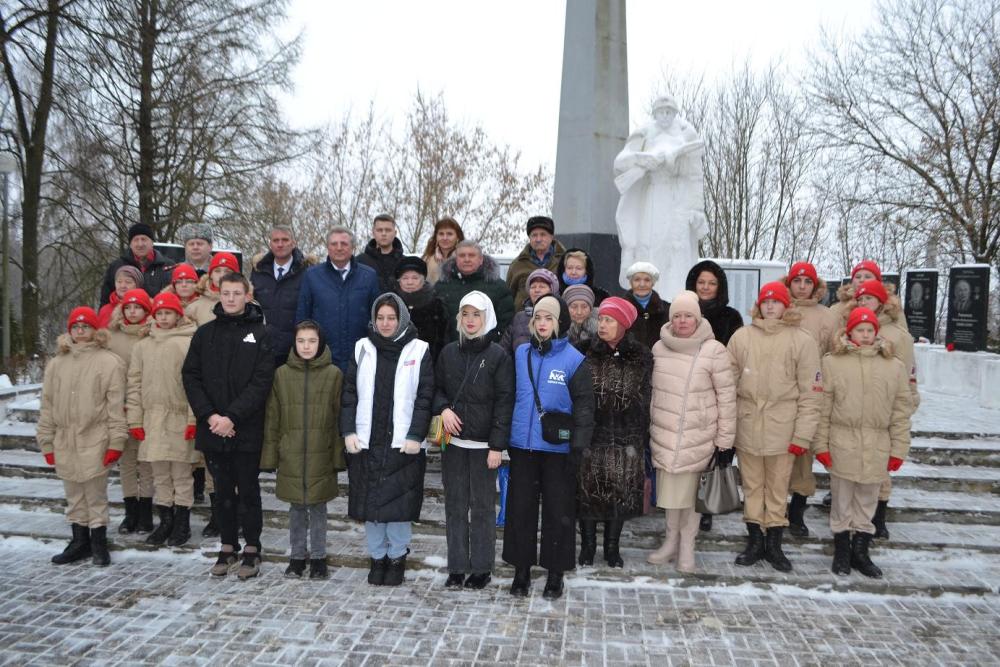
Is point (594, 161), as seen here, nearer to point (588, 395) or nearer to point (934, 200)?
point (588, 395)

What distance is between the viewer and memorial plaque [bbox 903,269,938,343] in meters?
12.0

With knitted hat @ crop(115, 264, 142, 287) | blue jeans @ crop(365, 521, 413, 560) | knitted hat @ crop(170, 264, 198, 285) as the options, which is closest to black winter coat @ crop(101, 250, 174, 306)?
knitted hat @ crop(115, 264, 142, 287)

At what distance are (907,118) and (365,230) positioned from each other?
15.2m

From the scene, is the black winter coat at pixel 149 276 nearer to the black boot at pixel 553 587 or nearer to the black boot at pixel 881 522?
the black boot at pixel 553 587

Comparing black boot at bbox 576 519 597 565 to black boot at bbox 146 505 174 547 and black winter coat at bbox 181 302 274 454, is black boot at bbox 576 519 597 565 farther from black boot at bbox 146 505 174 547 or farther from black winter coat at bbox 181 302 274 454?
black boot at bbox 146 505 174 547

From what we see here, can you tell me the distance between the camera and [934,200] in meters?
18.8

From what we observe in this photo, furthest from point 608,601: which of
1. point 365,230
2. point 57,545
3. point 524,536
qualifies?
point 365,230

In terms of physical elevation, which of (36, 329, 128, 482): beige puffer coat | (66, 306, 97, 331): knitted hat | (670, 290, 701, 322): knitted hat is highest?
(670, 290, 701, 322): knitted hat

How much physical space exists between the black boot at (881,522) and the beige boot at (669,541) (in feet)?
5.24

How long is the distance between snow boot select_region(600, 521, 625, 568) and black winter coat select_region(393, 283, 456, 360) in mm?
1712

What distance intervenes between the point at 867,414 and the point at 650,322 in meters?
1.52

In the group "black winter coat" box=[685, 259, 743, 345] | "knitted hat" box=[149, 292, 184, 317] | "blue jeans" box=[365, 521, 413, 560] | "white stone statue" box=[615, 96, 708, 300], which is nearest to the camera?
"blue jeans" box=[365, 521, 413, 560]

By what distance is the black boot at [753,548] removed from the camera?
468cm

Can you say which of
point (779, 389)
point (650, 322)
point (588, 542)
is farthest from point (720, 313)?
point (588, 542)
